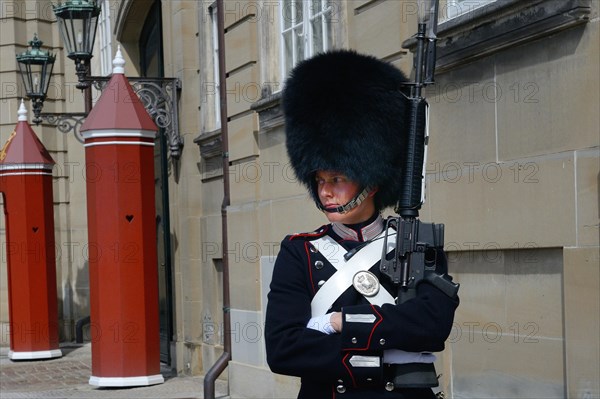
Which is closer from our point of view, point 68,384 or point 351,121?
point 351,121

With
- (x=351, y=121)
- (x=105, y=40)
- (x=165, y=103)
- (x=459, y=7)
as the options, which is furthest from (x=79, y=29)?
(x=351, y=121)

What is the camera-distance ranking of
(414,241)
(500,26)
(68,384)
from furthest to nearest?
(68,384) → (500,26) → (414,241)

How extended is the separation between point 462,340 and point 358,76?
3655 millimetres

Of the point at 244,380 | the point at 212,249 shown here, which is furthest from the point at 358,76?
the point at 212,249

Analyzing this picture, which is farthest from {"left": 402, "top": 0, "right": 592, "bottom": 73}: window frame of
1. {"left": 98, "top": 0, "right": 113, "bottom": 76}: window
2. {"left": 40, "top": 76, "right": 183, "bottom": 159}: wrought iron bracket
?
{"left": 98, "top": 0, "right": 113, "bottom": 76}: window

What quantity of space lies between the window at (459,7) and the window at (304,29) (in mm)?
1876

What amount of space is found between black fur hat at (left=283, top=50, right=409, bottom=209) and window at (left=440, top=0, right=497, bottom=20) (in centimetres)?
330

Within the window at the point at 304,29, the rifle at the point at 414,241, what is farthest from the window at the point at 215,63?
the rifle at the point at 414,241

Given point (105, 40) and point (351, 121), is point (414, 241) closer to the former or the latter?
point (351, 121)

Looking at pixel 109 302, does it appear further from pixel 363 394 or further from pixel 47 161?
pixel 363 394

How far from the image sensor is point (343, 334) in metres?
3.49

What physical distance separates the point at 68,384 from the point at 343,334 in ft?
32.3

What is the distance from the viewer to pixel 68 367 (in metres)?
14.8

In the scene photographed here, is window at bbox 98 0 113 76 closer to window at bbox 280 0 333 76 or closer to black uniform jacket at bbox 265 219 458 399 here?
window at bbox 280 0 333 76
